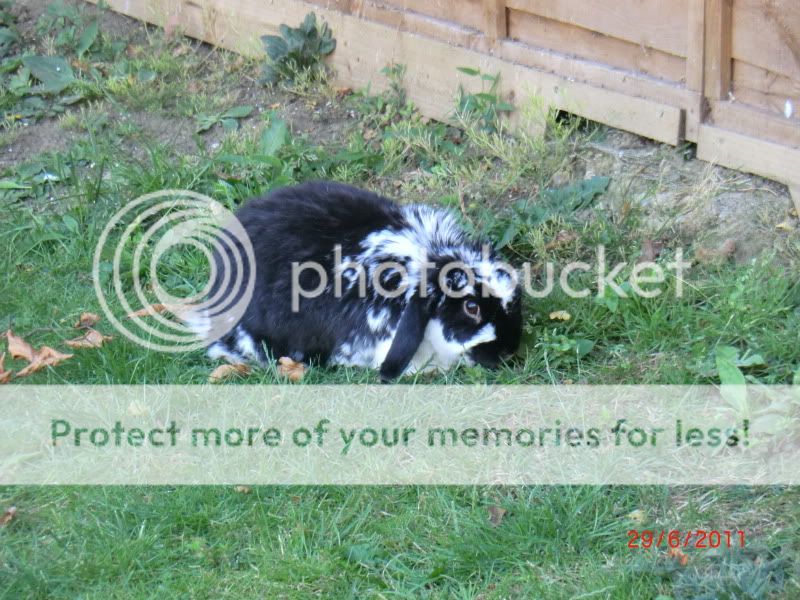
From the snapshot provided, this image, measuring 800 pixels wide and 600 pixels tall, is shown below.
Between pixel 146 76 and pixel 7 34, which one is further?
pixel 7 34

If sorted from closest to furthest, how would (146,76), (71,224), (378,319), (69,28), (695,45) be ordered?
(378,319), (695,45), (71,224), (146,76), (69,28)

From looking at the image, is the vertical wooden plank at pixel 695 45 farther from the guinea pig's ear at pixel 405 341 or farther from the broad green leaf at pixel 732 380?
the guinea pig's ear at pixel 405 341

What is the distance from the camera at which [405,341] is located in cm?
379

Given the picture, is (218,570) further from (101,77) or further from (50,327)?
(101,77)

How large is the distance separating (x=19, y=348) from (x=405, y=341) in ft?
4.98

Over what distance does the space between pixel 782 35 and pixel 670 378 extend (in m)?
1.48

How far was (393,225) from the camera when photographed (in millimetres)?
4027

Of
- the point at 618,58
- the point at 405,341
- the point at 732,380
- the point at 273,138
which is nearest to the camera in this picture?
the point at 732,380

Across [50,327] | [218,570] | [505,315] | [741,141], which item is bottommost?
[218,570]

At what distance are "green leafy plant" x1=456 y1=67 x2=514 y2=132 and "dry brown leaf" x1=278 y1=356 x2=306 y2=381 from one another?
1.74m

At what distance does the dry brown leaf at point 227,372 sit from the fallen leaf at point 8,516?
2.82 ft

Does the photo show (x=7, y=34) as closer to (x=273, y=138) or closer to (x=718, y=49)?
Result: (x=273, y=138)

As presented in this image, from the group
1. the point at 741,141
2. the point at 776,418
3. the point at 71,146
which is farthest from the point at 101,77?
the point at 776,418
